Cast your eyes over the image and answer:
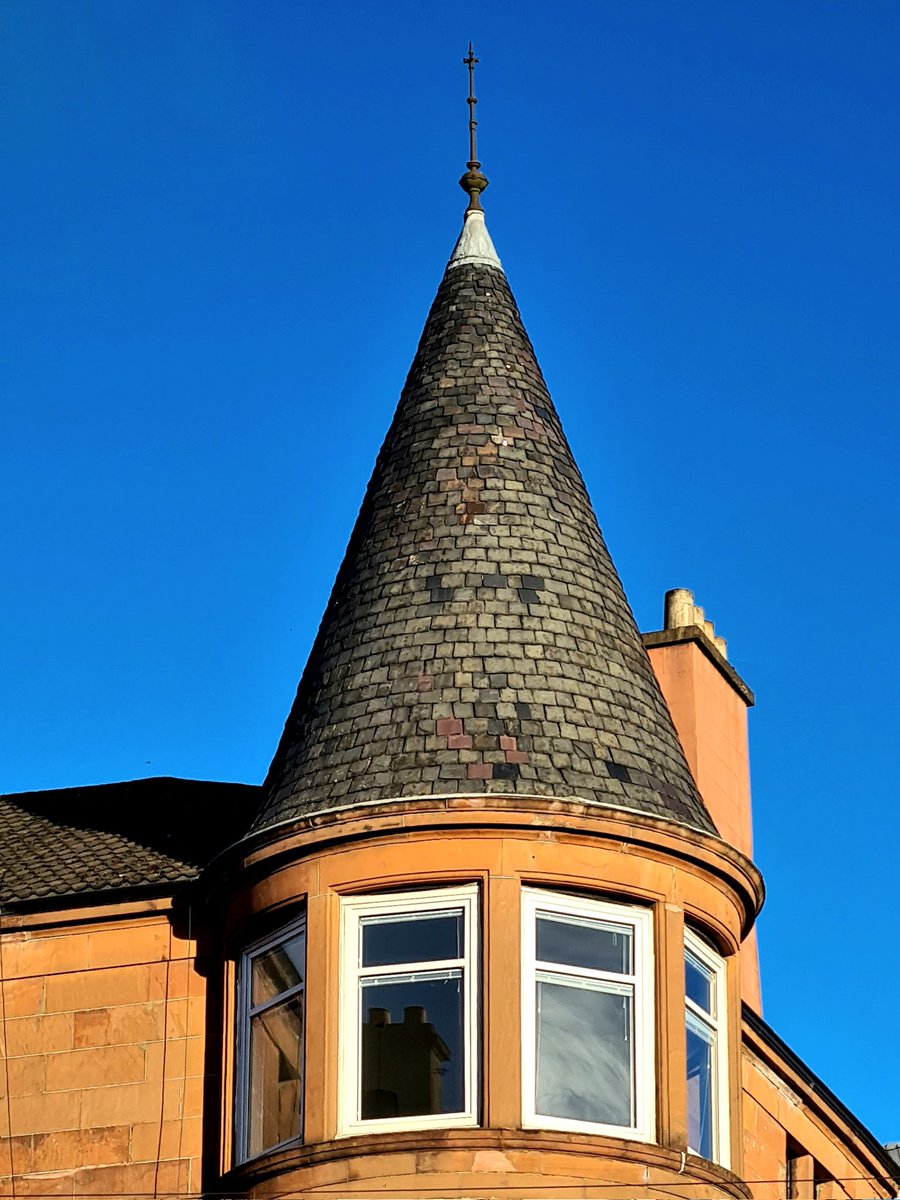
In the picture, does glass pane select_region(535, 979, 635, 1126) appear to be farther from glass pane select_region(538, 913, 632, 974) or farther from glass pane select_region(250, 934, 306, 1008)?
glass pane select_region(250, 934, 306, 1008)

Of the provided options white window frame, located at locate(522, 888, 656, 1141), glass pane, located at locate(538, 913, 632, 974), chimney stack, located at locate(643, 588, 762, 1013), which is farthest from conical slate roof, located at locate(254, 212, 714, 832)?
chimney stack, located at locate(643, 588, 762, 1013)

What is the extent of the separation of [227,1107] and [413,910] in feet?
8.06

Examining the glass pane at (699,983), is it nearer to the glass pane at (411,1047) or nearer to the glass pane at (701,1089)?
the glass pane at (701,1089)

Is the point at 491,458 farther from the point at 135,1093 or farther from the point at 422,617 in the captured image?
the point at 135,1093

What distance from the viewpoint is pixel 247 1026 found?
24750mm

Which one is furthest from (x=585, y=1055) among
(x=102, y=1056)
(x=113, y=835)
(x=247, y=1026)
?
(x=113, y=835)

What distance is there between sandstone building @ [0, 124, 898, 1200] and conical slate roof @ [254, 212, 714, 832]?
0.03 m

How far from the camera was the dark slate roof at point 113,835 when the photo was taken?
2655cm

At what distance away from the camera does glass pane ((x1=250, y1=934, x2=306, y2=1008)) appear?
24.3 meters

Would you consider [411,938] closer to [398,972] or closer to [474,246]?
[398,972]

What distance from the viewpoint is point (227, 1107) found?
2450 centimetres

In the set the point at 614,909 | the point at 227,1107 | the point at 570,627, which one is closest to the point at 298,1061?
the point at 227,1107

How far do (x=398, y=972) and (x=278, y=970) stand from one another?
137 cm

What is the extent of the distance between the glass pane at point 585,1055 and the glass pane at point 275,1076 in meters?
2.14
